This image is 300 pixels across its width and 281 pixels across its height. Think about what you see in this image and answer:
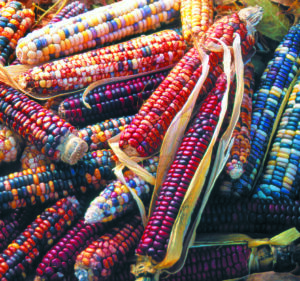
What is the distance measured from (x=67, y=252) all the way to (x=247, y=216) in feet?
3.74

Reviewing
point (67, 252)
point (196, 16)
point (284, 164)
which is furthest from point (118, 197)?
point (196, 16)

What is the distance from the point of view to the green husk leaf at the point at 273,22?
3.15 m

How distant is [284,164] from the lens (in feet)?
8.43

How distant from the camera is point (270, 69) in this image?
2.92m

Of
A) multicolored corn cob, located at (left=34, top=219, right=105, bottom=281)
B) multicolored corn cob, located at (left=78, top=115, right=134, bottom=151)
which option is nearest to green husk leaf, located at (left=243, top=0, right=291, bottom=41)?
multicolored corn cob, located at (left=78, top=115, right=134, bottom=151)

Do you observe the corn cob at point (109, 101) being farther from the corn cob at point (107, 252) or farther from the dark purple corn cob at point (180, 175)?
the corn cob at point (107, 252)

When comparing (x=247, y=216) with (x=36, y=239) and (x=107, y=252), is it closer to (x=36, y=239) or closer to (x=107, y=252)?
(x=107, y=252)

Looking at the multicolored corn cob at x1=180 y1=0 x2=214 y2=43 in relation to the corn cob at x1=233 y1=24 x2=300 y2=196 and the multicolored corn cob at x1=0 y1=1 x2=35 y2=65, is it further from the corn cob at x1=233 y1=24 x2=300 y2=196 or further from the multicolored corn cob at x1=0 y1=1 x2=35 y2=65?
the multicolored corn cob at x1=0 y1=1 x2=35 y2=65

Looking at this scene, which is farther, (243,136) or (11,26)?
(11,26)

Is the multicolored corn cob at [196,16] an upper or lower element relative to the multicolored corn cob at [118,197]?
upper

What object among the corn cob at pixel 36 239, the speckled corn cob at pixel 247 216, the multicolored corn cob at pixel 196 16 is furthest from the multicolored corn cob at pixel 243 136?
the corn cob at pixel 36 239

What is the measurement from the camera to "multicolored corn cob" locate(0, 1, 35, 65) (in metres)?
2.90

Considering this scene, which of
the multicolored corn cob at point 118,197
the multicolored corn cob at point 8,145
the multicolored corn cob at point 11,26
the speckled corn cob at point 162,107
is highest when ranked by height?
the multicolored corn cob at point 11,26

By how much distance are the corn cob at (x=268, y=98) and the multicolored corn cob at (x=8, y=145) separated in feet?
4.97
